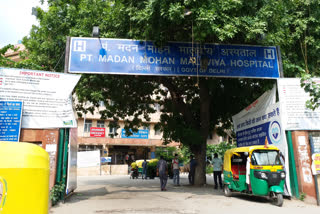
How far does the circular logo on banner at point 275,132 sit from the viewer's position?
9337mm

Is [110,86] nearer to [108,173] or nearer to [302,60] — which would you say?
[302,60]

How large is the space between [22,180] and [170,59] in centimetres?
776

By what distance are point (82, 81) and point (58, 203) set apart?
18.4ft

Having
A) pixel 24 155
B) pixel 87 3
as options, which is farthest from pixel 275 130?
pixel 87 3

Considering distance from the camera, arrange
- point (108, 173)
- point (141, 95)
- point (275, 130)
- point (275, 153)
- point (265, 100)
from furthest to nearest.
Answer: point (108, 173), point (141, 95), point (265, 100), point (275, 130), point (275, 153)

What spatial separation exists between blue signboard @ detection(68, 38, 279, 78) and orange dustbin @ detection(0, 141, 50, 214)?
6.83 metres

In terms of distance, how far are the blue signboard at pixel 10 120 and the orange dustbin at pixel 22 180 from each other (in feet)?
19.8

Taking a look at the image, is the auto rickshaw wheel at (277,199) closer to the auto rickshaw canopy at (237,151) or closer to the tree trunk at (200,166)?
the auto rickshaw canopy at (237,151)

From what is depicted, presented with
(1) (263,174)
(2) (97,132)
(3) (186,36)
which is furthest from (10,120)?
(2) (97,132)

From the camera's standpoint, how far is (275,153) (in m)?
8.42

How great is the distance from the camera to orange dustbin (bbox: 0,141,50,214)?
7.51ft

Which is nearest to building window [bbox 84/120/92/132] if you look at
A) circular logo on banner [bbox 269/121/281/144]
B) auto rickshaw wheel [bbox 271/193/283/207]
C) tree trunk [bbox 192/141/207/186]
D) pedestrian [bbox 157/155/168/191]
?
tree trunk [bbox 192/141/207/186]

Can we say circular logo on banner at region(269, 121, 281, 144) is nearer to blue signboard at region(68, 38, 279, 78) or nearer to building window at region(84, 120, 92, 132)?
blue signboard at region(68, 38, 279, 78)

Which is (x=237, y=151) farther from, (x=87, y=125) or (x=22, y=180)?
(x=87, y=125)
